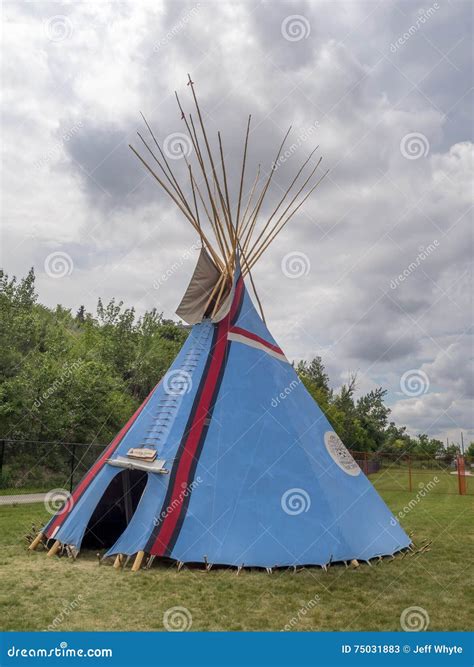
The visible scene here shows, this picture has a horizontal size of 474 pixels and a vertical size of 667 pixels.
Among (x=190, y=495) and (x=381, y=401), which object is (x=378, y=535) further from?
(x=381, y=401)

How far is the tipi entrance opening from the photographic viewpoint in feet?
29.7

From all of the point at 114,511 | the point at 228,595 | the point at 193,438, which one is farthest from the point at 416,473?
the point at 228,595

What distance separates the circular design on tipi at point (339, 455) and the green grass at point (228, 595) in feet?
4.69

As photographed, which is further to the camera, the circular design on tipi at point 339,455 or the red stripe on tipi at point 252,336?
the red stripe on tipi at point 252,336

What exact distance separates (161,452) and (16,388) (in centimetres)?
1062

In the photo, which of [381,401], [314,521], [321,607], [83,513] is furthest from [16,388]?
[381,401]

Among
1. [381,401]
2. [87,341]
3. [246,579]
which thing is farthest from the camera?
[381,401]

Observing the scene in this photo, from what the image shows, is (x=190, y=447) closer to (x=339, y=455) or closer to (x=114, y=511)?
(x=339, y=455)

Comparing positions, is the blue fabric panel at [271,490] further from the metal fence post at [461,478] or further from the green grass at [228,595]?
the metal fence post at [461,478]

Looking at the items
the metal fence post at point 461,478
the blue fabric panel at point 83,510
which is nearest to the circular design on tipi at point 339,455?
the blue fabric panel at point 83,510

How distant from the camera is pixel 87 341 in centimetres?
3128

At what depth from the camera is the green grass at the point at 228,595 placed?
204 inches

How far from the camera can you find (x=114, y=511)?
9.70 meters

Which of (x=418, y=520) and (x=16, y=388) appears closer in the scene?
(x=418, y=520)
